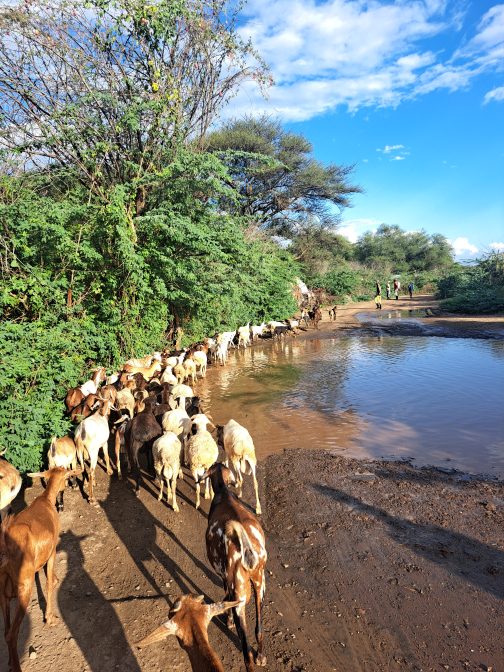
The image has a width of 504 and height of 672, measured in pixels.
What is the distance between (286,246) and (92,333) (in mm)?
29870

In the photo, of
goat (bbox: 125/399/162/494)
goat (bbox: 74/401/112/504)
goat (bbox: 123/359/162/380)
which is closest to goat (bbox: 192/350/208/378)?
goat (bbox: 123/359/162/380)

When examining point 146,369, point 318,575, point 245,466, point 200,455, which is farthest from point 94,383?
point 318,575

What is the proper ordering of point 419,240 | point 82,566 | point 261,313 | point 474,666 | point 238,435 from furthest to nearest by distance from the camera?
point 419,240 → point 261,313 → point 238,435 → point 82,566 → point 474,666

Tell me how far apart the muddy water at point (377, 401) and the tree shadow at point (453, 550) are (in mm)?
2185

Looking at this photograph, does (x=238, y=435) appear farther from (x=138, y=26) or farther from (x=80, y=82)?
(x=138, y=26)

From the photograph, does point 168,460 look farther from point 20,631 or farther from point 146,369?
point 146,369

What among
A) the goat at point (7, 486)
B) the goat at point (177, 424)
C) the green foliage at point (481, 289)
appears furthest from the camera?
the green foliage at point (481, 289)

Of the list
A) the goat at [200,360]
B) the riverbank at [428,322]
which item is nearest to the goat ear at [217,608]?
the goat at [200,360]

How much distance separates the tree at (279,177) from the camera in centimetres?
3078

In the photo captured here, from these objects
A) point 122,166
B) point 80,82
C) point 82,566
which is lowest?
point 82,566

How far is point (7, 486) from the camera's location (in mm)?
4965

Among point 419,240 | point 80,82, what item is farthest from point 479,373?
point 419,240

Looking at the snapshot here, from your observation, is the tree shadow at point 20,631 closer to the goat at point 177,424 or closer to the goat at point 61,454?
the goat at point 61,454

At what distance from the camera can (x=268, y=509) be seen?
598 centimetres
